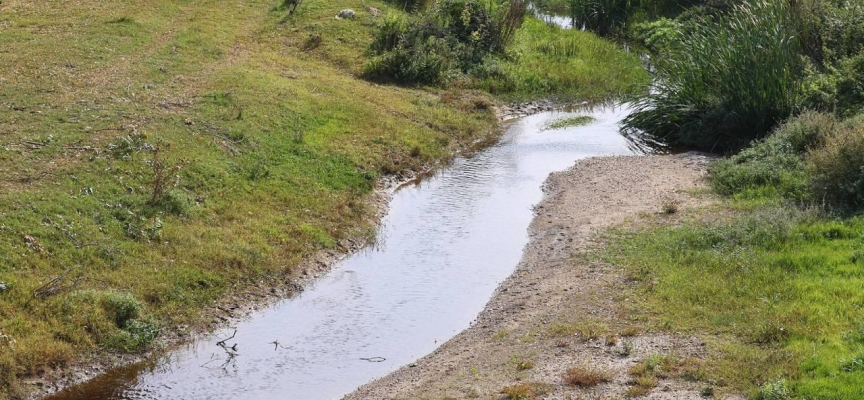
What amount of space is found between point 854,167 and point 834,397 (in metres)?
9.87

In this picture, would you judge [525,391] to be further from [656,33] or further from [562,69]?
[656,33]

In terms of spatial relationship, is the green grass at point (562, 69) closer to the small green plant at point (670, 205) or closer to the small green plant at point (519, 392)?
the small green plant at point (670, 205)

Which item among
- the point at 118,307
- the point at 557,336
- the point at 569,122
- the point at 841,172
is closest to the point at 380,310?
the point at 557,336

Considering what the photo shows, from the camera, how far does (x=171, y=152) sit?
23.9 metres

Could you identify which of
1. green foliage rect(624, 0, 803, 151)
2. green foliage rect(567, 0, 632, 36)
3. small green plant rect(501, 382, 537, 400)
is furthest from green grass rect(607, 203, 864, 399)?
green foliage rect(567, 0, 632, 36)

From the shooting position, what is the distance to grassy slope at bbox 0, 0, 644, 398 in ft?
59.1

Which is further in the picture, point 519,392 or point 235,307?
point 235,307

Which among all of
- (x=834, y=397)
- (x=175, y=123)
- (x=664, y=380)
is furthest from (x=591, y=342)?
(x=175, y=123)

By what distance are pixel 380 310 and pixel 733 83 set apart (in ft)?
52.9

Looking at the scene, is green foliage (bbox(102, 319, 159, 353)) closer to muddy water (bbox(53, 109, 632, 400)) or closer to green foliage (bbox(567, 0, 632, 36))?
muddy water (bbox(53, 109, 632, 400))

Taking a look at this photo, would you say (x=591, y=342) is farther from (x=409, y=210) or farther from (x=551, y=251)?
(x=409, y=210)

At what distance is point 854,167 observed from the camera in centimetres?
2127

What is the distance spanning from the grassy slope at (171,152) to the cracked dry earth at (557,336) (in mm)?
4594

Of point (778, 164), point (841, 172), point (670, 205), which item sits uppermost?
point (841, 172)
